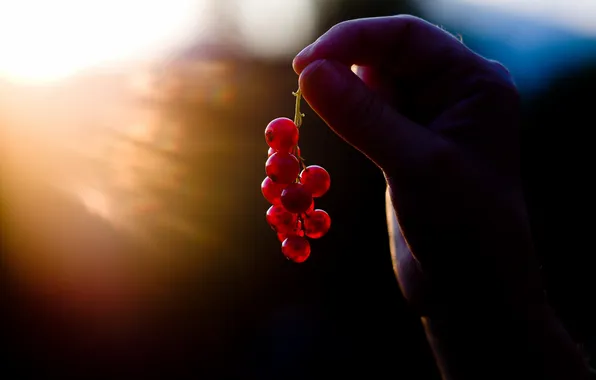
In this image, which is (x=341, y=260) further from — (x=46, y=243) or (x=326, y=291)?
(x=46, y=243)

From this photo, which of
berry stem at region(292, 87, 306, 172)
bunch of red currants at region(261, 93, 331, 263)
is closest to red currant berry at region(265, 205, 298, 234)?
bunch of red currants at region(261, 93, 331, 263)

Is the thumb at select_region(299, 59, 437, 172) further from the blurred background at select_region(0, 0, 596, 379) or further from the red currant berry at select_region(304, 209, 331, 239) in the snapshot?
the blurred background at select_region(0, 0, 596, 379)

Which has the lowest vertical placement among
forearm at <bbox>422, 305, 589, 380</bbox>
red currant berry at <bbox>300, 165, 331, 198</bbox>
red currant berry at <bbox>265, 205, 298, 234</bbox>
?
forearm at <bbox>422, 305, 589, 380</bbox>

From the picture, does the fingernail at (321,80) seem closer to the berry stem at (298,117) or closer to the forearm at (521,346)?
the berry stem at (298,117)

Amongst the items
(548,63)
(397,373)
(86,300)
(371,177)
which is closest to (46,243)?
(86,300)

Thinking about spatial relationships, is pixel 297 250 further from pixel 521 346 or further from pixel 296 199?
pixel 521 346

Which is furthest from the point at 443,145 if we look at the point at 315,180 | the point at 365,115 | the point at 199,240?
the point at 199,240

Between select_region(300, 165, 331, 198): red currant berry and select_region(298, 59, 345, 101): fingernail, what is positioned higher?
select_region(298, 59, 345, 101): fingernail
